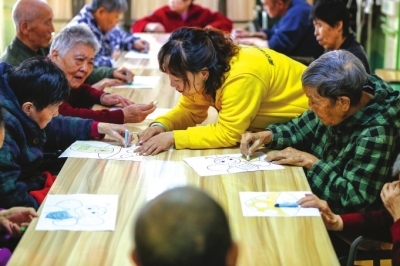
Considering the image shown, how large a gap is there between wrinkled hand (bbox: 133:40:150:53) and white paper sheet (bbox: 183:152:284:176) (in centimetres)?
258

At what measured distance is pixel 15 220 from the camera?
7.30ft

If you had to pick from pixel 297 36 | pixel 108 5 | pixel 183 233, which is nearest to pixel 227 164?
pixel 183 233

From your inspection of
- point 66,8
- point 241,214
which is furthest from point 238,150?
point 66,8

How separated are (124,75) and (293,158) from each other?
5.62 feet

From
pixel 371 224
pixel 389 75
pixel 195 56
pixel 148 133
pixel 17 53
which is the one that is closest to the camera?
pixel 371 224

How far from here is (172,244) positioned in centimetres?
126

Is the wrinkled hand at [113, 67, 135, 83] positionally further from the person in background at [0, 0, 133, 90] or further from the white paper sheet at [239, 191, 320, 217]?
the white paper sheet at [239, 191, 320, 217]

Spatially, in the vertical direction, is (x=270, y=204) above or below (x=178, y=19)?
above

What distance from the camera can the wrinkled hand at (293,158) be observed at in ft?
8.58

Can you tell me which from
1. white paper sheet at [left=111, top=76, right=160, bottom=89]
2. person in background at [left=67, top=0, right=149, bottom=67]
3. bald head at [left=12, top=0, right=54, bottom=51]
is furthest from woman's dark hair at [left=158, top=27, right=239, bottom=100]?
person in background at [left=67, top=0, right=149, bottom=67]

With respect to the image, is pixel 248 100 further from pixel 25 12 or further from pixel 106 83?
pixel 25 12

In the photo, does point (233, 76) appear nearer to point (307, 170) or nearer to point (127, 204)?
point (307, 170)

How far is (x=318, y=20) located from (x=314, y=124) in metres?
1.62

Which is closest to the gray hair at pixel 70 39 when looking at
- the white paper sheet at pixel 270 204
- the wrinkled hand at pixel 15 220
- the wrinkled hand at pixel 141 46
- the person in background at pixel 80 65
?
the person in background at pixel 80 65
